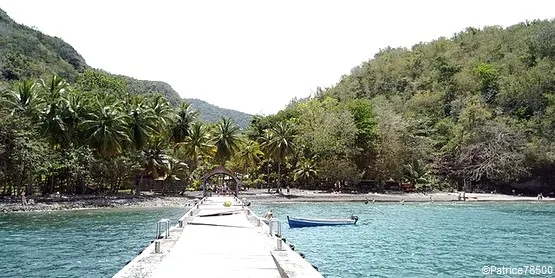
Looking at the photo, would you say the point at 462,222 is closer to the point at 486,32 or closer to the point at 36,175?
the point at 36,175

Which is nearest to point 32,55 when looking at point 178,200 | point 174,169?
point 174,169

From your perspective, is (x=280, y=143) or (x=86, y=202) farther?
(x=280, y=143)

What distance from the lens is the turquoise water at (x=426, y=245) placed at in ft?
66.4

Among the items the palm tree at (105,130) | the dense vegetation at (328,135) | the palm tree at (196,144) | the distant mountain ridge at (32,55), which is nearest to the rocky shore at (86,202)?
the dense vegetation at (328,135)

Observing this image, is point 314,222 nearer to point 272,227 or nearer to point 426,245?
point 426,245

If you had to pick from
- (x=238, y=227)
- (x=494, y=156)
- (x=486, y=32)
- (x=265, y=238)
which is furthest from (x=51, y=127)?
(x=486, y=32)

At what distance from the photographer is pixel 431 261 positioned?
2175cm

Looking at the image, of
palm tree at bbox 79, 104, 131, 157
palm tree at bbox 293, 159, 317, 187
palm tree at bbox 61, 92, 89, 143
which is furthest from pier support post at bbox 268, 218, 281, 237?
palm tree at bbox 293, 159, 317, 187

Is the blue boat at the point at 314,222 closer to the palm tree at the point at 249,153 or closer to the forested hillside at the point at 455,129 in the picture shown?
the forested hillside at the point at 455,129

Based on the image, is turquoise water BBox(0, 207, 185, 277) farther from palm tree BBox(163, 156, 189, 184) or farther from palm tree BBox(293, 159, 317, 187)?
palm tree BBox(293, 159, 317, 187)

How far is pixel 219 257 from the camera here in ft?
44.8

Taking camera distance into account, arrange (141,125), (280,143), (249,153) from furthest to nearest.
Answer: (249,153) < (280,143) < (141,125)

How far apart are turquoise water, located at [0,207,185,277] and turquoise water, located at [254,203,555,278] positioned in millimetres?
8490

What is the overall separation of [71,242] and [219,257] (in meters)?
16.2
